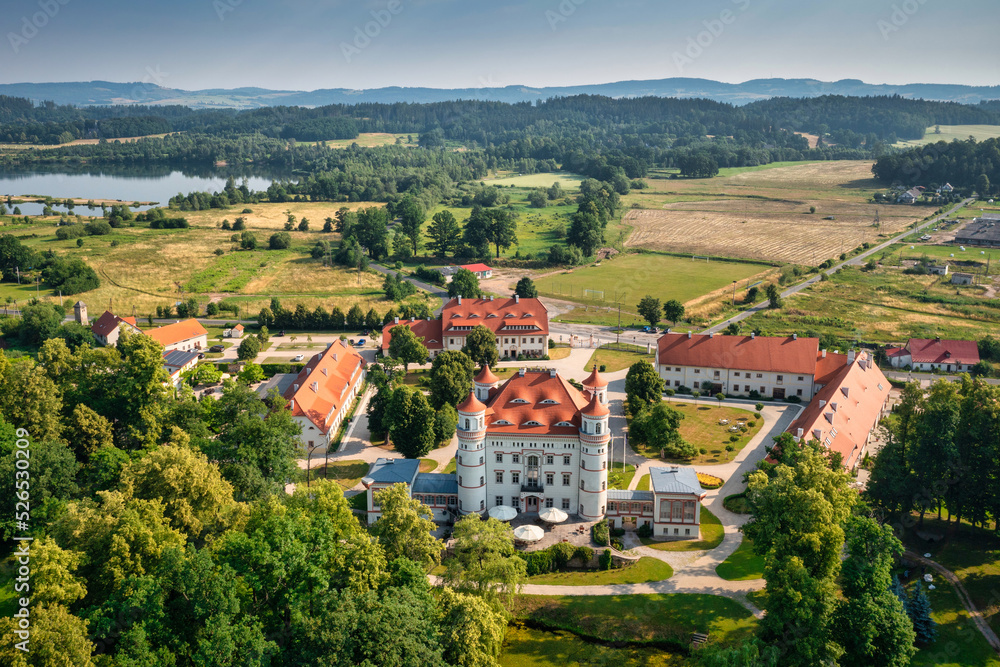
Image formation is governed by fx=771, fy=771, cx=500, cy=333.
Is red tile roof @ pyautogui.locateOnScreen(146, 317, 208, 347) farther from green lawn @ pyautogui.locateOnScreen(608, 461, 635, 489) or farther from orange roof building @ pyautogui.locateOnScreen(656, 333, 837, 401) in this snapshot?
orange roof building @ pyautogui.locateOnScreen(656, 333, 837, 401)

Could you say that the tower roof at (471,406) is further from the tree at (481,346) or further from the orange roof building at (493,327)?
the orange roof building at (493,327)

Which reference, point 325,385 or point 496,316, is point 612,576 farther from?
point 496,316

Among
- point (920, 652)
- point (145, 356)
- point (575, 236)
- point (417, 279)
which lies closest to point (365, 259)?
point (417, 279)

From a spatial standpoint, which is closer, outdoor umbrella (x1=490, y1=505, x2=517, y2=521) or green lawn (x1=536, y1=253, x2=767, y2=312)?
outdoor umbrella (x1=490, y1=505, x2=517, y2=521)

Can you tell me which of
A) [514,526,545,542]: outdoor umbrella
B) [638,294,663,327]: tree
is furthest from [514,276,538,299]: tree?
[514,526,545,542]: outdoor umbrella

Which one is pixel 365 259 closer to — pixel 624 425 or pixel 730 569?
pixel 624 425
